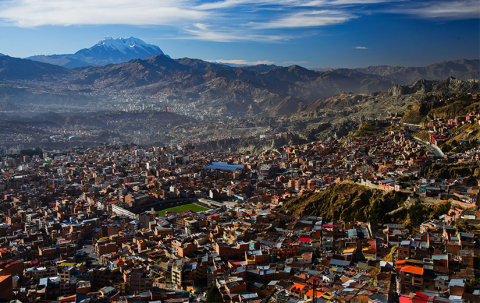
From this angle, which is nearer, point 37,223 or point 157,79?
point 37,223

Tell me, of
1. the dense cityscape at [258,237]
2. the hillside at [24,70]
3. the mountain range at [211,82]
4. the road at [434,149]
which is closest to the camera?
the dense cityscape at [258,237]

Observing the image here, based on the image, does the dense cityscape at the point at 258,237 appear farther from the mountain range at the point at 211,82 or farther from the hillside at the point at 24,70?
the hillside at the point at 24,70

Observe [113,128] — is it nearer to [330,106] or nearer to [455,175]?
[330,106]

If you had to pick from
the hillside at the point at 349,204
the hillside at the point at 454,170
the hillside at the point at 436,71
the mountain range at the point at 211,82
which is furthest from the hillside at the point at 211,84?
the hillside at the point at 349,204

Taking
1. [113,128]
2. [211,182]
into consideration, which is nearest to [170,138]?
[113,128]

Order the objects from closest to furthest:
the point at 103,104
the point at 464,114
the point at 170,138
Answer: the point at 464,114, the point at 170,138, the point at 103,104

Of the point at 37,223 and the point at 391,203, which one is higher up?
the point at 391,203

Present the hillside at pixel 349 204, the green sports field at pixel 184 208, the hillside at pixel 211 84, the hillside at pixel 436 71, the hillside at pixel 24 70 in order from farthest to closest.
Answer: the hillside at pixel 436 71, the hillside at pixel 24 70, the hillside at pixel 211 84, the green sports field at pixel 184 208, the hillside at pixel 349 204

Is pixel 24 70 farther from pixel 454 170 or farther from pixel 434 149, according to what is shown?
pixel 454 170

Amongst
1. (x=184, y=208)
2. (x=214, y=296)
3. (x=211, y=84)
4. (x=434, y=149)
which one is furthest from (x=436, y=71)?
(x=214, y=296)
